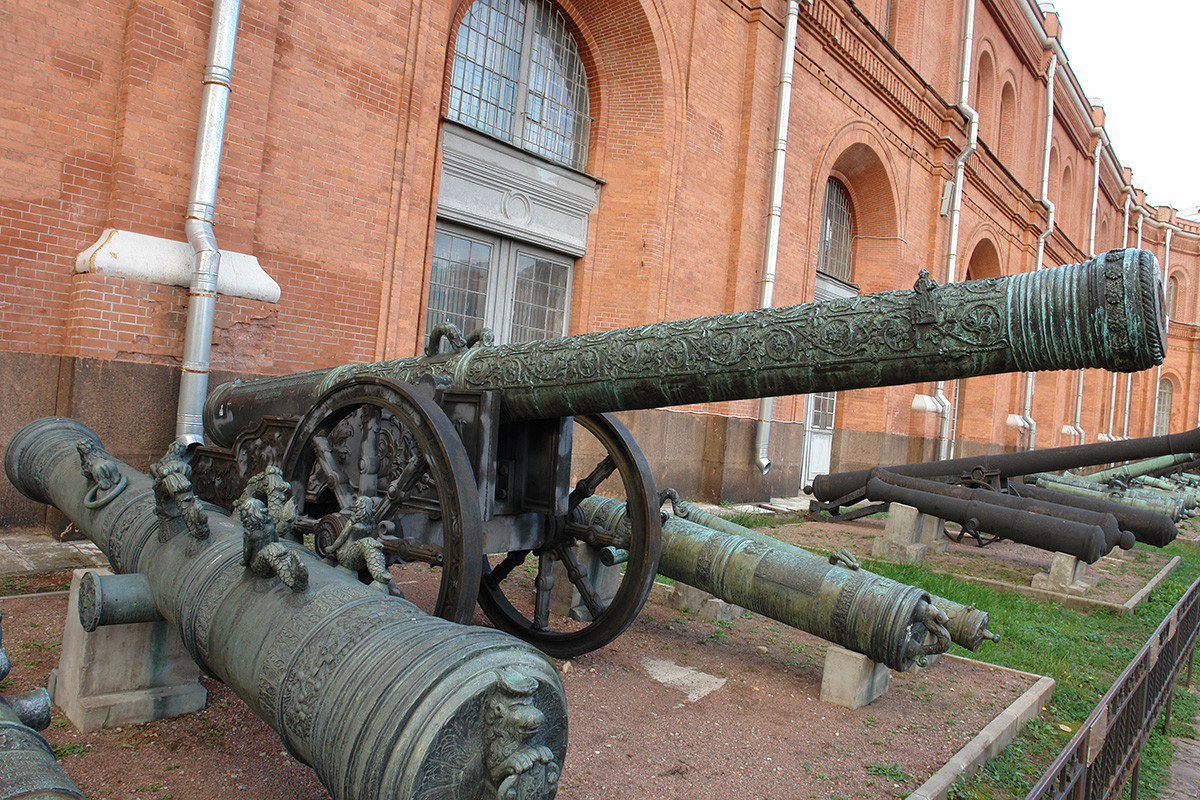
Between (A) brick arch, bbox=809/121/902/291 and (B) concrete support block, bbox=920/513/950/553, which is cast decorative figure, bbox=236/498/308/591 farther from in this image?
(A) brick arch, bbox=809/121/902/291

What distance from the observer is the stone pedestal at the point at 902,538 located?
7.78 m

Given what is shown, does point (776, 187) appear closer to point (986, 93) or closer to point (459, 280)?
point (459, 280)

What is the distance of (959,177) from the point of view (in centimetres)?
1628

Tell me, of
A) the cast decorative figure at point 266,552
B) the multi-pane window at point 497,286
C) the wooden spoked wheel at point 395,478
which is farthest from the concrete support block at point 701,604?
the multi-pane window at point 497,286

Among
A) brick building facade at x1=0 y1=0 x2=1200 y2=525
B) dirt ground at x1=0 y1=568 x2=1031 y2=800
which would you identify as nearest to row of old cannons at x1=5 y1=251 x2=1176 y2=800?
dirt ground at x1=0 y1=568 x2=1031 y2=800

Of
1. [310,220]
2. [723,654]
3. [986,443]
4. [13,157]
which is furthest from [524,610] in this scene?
[986,443]

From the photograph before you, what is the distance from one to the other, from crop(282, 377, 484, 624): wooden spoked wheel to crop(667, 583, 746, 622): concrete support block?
2026 millimetres

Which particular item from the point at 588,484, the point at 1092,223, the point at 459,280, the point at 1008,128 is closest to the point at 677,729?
the point at 588,484

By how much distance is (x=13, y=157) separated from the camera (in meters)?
5.18

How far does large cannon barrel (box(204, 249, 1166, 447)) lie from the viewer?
6.80 feet

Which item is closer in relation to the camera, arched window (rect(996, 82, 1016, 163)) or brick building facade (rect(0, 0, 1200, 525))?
brick building facade (rect(0, 0, 1200, 525))

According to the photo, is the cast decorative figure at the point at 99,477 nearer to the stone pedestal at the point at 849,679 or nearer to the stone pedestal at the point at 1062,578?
the stone pedestal at the point at 849,679

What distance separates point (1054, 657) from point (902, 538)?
301 centimetres

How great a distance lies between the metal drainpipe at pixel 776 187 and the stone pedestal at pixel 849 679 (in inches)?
298
